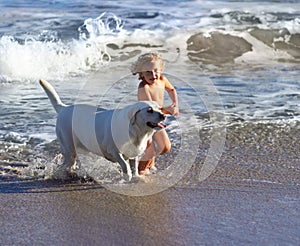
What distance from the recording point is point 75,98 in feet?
28.5

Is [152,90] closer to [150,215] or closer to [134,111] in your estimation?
[134,111]

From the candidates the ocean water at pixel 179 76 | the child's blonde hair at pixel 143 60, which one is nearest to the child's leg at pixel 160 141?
the ocean water at pixel 179 76

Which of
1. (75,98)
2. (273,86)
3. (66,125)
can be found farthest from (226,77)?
(66,125)

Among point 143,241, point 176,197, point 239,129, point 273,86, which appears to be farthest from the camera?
point 273,86

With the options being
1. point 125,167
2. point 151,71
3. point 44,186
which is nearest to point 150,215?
point 125,167

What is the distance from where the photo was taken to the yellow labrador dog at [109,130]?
16.5 feet

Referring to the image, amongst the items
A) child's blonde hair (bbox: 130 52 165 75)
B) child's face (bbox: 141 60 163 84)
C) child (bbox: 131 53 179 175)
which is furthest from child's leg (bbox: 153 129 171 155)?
child's blonde hair (bbox: 130 52 165 75)

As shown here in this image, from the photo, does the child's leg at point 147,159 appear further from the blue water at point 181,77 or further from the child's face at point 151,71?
the child's face at point 151,71

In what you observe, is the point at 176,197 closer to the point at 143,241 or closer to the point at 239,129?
the point at 143,241

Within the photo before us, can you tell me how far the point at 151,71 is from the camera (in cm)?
558

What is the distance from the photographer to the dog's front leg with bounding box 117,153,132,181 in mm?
5269

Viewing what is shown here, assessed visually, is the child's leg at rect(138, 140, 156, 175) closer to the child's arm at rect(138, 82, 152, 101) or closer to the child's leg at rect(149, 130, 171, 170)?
the child's leg at rect(149, 130, 171, 170)

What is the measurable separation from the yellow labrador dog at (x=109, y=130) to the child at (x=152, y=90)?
0.19m

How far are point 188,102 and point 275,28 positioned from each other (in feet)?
23.9
